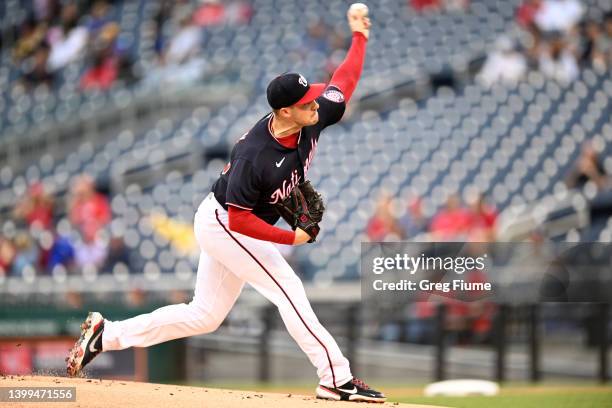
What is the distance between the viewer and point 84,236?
11.0m

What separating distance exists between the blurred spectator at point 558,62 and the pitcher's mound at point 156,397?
29.0 ft

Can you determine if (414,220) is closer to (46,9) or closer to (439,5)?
(439,5)

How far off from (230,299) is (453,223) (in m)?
5.19

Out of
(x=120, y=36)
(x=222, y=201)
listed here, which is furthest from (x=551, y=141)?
(x=222, y=201)

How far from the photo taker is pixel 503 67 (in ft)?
42.9

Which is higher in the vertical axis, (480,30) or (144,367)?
(480,30)

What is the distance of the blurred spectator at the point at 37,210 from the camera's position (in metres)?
11.5

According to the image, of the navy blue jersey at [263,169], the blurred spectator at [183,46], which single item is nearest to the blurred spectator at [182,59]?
the blurred spectator at [183,46]

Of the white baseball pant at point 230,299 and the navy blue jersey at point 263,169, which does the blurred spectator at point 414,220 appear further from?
the navy blue jersey at point 263,169

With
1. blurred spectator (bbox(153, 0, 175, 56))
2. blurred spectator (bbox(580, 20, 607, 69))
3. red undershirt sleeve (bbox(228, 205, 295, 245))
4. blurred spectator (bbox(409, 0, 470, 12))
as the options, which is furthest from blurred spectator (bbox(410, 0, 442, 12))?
red undershirt sleeve (bbox(228, 205, 295, 245))

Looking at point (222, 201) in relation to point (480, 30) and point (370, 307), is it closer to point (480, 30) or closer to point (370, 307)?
point (370, 307)

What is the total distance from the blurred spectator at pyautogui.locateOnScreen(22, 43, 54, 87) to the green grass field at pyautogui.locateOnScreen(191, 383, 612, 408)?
6799 millimetres

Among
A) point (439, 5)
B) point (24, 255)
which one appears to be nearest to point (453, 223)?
point (24, 255)

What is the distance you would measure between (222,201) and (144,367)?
466 cm
